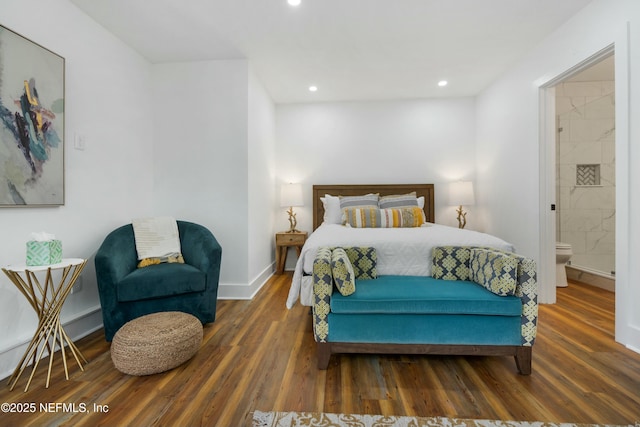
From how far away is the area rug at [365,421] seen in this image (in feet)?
4.27

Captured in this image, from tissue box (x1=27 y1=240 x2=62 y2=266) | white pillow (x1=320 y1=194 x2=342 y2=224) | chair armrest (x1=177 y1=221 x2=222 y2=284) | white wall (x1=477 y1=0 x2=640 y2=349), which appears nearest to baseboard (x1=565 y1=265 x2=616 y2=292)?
white wall (x1=477 y1=0 x2=640 y2=349)

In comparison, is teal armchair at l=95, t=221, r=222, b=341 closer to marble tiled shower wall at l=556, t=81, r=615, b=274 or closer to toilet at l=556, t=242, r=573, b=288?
toilet at l=556, t=242, r=573, b=288

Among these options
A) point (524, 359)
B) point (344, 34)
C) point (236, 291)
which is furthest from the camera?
point (236, 291)

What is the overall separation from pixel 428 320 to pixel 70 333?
2609 mm

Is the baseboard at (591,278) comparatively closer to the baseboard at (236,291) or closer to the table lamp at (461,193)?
the table lamp at (461,193)

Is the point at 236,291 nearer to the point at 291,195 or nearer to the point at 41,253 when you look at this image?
the point at 291,195

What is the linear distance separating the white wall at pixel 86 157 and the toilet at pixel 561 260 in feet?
15.6

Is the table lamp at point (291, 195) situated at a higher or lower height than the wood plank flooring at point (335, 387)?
higher

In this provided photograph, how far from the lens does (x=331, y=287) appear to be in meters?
1.80

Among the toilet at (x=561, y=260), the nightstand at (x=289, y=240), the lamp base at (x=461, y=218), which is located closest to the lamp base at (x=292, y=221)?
the nightstand at (x=289, y=240)

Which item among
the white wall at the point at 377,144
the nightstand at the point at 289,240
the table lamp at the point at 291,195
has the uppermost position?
the white wall at the point at 377,144

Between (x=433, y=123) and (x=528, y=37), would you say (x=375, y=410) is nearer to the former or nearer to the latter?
(x=528, y=37)

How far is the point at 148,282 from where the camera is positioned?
85.7 inches

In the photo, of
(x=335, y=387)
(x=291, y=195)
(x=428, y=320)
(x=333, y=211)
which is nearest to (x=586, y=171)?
(x=333, y=211)
